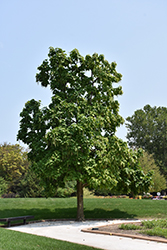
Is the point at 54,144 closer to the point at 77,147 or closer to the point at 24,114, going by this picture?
the point at 77,147

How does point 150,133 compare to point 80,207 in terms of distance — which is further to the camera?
point 150,133

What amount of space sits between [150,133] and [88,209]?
111 ft

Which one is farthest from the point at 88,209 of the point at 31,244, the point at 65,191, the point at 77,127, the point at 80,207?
the point at 65,191

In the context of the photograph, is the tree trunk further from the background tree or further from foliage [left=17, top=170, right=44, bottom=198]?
the background tree

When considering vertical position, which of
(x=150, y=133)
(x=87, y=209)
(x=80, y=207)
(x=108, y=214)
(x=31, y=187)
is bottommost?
(x=108, y=214)

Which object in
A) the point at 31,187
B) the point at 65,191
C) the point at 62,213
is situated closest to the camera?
the point at 62,213

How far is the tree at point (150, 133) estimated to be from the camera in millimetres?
48031

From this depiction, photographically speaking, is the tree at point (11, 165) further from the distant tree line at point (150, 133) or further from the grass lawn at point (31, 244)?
the grass lawn at point (31, 244)

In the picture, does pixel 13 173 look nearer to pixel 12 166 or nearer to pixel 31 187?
pixel 12 166

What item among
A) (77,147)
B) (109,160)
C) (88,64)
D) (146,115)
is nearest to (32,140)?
(77,147)

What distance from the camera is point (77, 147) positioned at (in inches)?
491

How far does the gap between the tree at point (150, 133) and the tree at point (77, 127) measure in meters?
33.9

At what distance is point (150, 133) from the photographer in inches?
1906

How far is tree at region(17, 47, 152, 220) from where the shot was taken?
12.7 m
